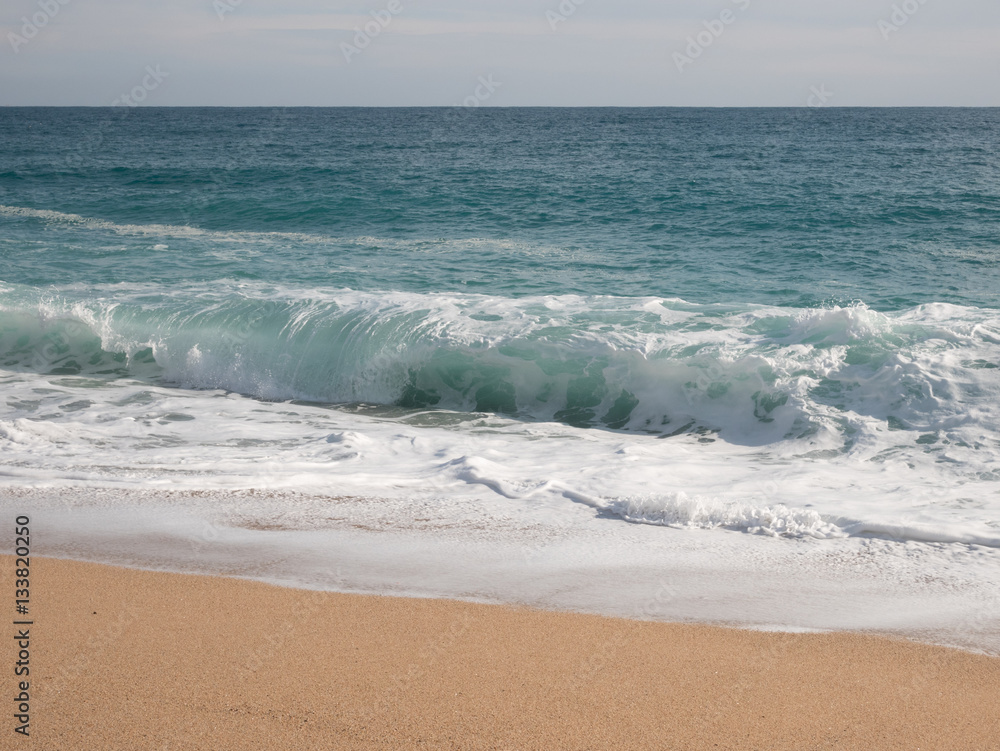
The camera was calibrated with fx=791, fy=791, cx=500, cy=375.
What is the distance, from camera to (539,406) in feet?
24.9

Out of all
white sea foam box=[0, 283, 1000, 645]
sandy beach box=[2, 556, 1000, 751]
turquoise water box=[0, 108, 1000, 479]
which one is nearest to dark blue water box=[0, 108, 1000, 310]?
turquoise water box=[0, 108, 1000, 479]

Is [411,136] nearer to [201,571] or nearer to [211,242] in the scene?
[211,242]

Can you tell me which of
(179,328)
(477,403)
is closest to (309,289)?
(179,328)

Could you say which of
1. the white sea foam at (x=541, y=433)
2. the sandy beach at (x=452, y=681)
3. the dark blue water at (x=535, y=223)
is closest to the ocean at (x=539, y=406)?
the white sea foam at (x=541, y=433)

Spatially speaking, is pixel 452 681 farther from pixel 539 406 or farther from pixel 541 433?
pixel 539 406

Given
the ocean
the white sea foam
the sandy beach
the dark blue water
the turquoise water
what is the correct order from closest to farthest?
Answer: 1. the sandy beach
2. the ocean
3. the white sea foam
4. the turquoise water
5. the dark blue water

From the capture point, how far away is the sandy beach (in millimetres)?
2727

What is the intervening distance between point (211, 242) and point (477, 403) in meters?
10.1

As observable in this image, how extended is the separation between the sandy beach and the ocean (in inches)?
10.4

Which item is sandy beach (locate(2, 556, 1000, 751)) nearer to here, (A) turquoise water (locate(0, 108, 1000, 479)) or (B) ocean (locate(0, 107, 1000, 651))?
(B) ocean (locate(0, 107, 1000, 651))

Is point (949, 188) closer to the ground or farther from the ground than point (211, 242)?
farther from the ground

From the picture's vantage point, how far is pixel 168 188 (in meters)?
23.2

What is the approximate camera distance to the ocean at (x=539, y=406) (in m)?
4.04

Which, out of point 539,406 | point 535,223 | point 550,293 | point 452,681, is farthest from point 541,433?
point 535,223
